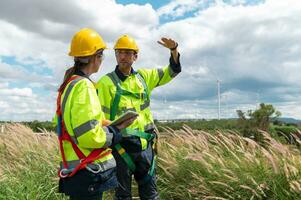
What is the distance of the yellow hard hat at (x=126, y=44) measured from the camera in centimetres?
580

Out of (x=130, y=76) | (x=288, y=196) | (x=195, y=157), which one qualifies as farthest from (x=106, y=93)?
(x=288, y=196)

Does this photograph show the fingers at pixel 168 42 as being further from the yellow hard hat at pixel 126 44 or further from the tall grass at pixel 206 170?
the tall grass at pixel 206 170

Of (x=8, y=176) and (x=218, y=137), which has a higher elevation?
(x=218, y=137)

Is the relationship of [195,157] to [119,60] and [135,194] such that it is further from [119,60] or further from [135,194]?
[119,60]

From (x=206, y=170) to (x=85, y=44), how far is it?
2994 mm

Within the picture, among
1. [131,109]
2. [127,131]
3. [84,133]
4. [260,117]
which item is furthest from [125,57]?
[260,117]

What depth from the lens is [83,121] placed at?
3.71 m

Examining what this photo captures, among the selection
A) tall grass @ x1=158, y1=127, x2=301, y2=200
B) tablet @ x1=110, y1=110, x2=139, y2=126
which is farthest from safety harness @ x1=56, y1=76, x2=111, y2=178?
tall grass @ x1=158, y1=127, x2=301, y2=200

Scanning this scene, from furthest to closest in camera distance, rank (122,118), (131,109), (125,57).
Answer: (125,57), (131,109), (122,118)

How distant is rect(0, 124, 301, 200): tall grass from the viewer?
5.62 metres

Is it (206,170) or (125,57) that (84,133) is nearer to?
(125,57)

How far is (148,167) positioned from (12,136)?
17.8ft

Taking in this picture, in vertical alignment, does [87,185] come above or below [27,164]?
above

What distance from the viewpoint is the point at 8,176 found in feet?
23.6
